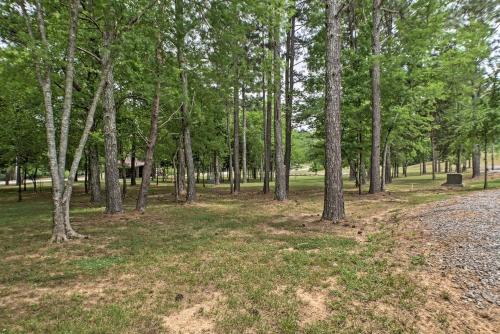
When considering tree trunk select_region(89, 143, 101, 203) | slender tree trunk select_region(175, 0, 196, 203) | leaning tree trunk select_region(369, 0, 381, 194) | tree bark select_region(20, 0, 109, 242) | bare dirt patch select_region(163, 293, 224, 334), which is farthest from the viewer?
tree trunk select_region(89, 143, 101, 203)

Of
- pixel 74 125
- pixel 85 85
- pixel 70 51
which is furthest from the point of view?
pixel 74 125

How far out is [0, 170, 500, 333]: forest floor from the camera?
3619 millimetres

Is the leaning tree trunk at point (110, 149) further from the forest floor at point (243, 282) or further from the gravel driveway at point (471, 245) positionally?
the gravel driveway at point (471, 245)

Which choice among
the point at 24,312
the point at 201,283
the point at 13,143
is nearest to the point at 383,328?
the point at 201,283

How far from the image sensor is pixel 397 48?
16.2 m

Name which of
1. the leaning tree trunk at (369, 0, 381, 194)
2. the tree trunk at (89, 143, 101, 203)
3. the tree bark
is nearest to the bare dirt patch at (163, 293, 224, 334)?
the tree bark

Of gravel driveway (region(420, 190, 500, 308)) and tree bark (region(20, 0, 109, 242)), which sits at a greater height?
tree bark (region(20, 0, 109, 242))

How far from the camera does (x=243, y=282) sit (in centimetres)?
475

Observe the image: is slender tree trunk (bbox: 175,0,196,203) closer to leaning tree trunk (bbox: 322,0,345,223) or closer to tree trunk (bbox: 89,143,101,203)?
leaning tree trunk (bbox: 322,0,345,223)

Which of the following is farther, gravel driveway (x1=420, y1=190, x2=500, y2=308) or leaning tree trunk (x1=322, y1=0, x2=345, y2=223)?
leaning tree trunk (x1=322, y1=0, x2=345, y2=223)

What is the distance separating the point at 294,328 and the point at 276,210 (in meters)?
8.62

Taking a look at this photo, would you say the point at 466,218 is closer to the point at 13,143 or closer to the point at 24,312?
the point at 24,312

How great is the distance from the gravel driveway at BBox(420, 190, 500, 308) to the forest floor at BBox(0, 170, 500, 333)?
0.24 ft

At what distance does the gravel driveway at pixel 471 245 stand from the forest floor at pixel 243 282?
0.24ft
